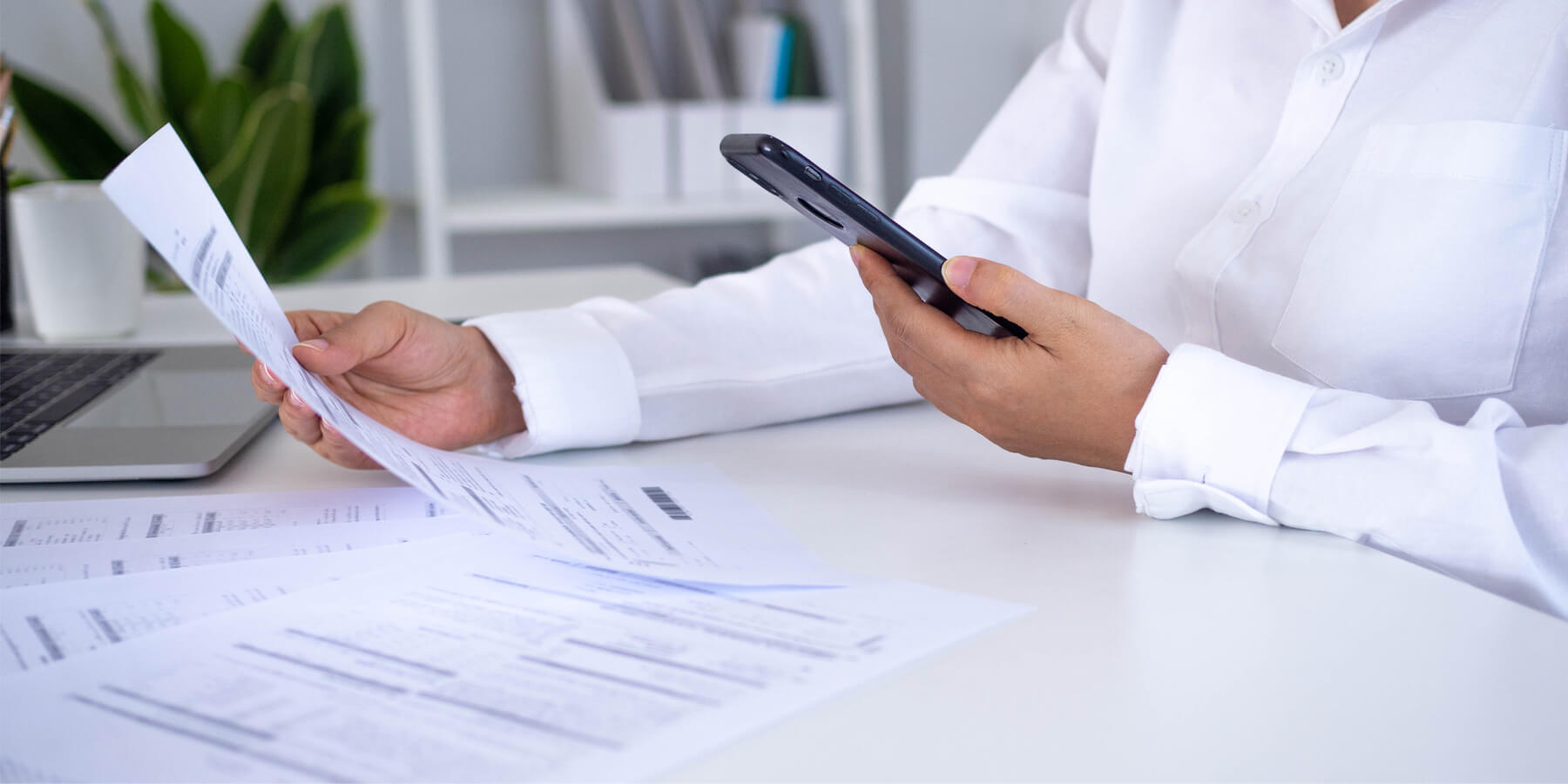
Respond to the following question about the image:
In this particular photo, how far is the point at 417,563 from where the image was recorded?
0.48m

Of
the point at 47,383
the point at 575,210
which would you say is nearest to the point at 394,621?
the point at 47,383

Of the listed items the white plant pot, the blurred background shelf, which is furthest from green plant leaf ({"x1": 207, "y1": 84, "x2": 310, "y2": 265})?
the white plant pot

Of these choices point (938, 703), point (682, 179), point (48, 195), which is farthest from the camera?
point (682, 179)

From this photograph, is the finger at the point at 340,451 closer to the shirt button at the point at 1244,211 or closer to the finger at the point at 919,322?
the finger at the point at 919,322

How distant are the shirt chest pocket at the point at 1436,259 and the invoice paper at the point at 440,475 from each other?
353 millimetres

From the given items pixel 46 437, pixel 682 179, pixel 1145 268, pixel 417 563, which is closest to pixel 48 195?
pixel 46 437

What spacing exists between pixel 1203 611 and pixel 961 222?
45cm

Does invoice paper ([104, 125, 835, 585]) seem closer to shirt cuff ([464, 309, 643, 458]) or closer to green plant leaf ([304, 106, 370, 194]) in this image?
shirt cuff ([464, 309, 643, 458])

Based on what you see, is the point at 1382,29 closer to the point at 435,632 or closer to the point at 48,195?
the point at 435,632

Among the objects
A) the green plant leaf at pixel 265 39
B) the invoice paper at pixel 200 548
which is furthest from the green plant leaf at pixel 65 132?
the invoice paper at pixel 200 548

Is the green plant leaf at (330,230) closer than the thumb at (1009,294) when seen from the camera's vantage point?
No

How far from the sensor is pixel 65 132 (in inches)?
79.7

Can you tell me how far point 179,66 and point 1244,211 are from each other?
1.91 meters

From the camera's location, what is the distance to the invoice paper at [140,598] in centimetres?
40
